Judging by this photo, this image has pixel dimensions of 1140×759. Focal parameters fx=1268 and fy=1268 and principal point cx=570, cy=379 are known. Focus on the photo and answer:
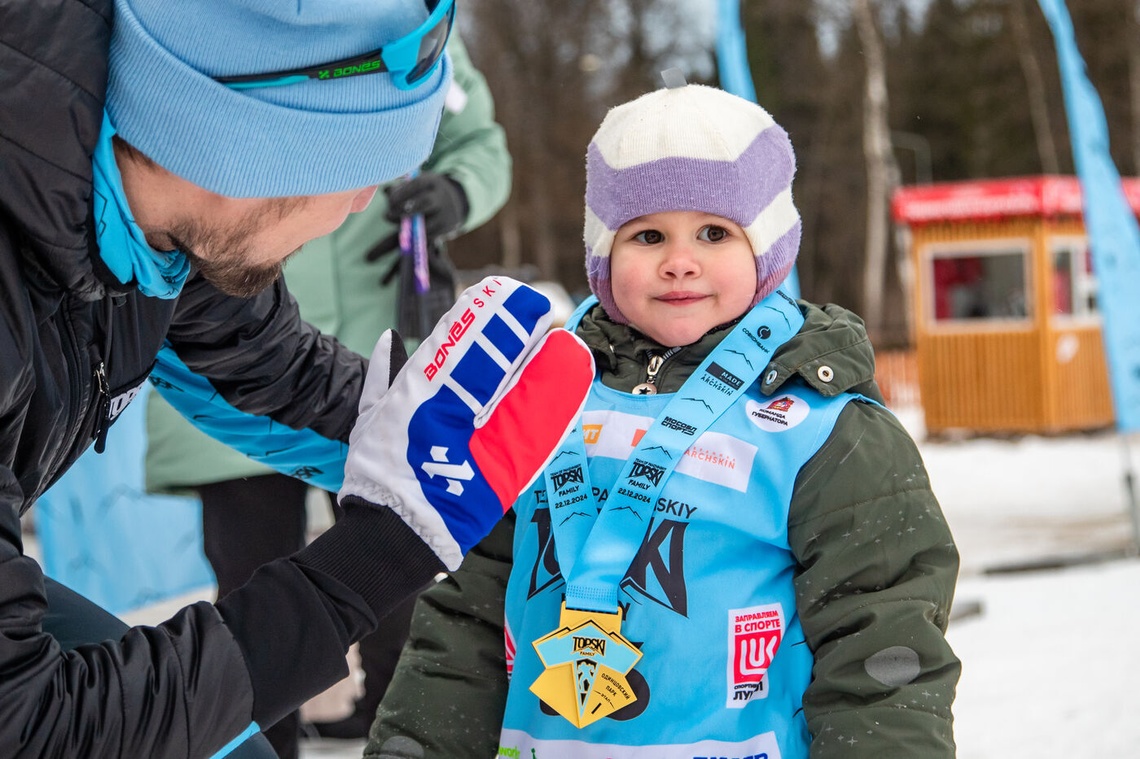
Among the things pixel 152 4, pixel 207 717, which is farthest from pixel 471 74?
pixel 207 717

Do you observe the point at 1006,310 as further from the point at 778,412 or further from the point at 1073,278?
the point at 778,412

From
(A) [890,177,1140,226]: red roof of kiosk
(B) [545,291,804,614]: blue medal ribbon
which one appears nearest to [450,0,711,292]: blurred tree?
(A) [890,177,1140,226]: red roof of kiosk

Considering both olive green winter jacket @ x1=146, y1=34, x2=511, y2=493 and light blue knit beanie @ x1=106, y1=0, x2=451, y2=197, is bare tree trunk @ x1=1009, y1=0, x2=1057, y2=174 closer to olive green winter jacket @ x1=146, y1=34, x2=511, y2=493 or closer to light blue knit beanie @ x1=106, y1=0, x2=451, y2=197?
olive green winter jacket @ x1=146, y1=34, x2=511, y2=493

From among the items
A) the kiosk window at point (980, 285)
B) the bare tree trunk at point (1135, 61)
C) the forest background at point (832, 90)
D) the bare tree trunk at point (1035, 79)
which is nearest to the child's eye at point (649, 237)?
the kiosk window at point (980, 285)

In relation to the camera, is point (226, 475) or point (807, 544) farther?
point (226, 475)

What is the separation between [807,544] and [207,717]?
83 cm

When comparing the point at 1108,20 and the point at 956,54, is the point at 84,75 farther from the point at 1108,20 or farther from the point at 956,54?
the point at 956,54

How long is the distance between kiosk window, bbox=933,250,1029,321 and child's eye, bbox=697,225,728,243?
11.4 m

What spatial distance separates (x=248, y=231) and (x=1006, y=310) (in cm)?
1214

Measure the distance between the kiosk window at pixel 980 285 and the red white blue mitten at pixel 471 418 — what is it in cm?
1190

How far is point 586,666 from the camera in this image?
1.74m

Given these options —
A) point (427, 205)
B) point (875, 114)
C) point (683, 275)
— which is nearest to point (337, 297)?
point (427, 205)

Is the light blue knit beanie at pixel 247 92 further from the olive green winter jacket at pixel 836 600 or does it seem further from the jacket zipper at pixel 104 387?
the olive green winter jacket at pixel 836 600

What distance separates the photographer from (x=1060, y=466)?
34.3 feet
